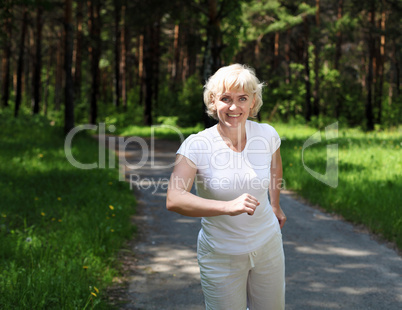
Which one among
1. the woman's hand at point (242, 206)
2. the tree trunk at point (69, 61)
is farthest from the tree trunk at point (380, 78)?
the woman's hand at point (242, 206)

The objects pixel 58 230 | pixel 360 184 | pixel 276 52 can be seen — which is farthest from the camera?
pixel 276 52

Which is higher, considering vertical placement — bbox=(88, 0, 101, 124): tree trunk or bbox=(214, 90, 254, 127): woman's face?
bbox=(88, 0, 101, 124): tree trunk

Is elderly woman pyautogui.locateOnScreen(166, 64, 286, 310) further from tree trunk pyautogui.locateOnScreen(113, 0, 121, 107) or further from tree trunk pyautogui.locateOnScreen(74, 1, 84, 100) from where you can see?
tree trunk pyautogui.locateOnScreen(113, 0, 121, 107)

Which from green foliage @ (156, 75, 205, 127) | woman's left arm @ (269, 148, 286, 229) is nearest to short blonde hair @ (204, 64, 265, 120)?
woman's left arm @ (269, 148, 286, 229)

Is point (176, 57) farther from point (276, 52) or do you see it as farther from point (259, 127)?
point (259, 127)

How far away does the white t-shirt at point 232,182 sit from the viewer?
7.55ft

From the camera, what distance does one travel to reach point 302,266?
17.0 feet

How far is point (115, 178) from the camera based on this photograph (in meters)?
9.73

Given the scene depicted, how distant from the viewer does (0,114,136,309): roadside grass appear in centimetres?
380

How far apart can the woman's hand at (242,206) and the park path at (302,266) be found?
2.38 metres

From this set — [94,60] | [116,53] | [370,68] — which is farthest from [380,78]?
[94,60]

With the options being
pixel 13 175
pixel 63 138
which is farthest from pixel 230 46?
pixel 13 175

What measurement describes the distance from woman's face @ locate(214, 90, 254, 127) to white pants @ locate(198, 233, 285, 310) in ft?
2.37

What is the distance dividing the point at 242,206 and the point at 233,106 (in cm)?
65
